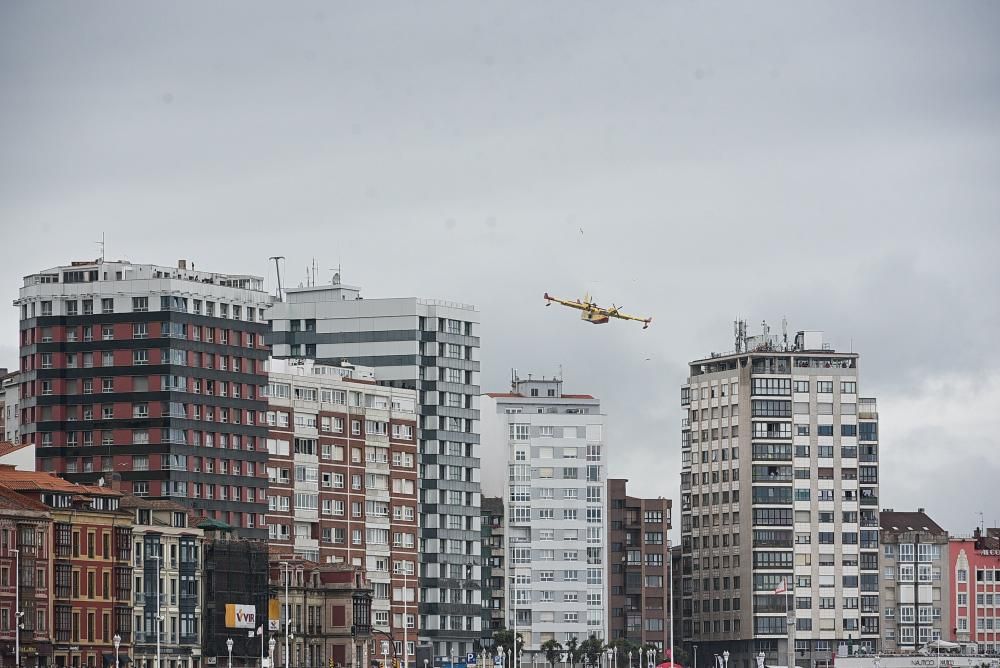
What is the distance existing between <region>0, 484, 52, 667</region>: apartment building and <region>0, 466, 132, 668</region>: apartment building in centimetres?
34

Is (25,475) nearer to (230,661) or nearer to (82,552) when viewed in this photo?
(82,552)

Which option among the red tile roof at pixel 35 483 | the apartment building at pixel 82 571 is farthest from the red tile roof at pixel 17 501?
the red tile roof at pixel 35 483

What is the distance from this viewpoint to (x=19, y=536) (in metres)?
185

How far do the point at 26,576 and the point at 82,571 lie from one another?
9059 millimetres

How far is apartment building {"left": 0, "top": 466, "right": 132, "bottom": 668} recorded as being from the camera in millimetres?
190500

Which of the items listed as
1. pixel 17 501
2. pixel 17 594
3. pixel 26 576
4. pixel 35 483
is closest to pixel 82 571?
pixel 35 483

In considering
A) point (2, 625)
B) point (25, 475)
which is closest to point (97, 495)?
point (25, 475)

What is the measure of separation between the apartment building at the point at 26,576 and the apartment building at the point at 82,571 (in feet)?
1.10

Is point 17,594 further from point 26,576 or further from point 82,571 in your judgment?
point 82,571

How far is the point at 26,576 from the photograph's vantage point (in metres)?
186

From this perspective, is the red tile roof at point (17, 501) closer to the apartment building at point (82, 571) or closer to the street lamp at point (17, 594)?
the apartment building at point (82, 571)

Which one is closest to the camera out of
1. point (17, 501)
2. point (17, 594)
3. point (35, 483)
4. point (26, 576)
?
point (17, 594)

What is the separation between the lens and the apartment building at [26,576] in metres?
182

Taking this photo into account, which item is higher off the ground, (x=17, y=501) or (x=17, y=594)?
(x=17, y=501)
